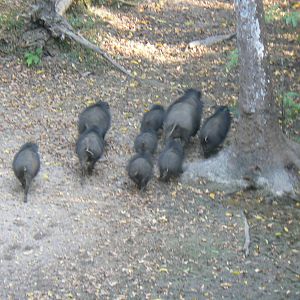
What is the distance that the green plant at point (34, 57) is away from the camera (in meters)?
13.2

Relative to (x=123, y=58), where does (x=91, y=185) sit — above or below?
below

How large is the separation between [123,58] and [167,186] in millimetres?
4523

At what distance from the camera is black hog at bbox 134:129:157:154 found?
10.4 m

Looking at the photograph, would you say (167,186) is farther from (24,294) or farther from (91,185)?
(24,294)

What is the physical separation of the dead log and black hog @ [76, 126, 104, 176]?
3.42 meters

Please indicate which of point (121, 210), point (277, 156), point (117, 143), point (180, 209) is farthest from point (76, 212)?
point (277, 156)

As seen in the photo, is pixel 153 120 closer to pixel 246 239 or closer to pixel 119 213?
pixel 119 213

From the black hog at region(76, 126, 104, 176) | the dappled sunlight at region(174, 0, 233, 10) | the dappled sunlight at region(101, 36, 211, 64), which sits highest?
the dappled sunlight at region(174, 0, 233, 10)

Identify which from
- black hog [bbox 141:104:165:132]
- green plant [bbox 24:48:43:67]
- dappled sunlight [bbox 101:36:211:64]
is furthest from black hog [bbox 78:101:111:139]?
dappled sunlight [bbox 101:36:211:64]

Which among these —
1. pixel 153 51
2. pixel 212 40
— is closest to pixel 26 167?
pixel 153 51

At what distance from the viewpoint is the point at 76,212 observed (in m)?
9.23

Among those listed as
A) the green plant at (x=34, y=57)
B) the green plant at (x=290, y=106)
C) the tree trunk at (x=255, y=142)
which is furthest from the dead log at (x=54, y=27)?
the tree trunk at (x=255, y=142)

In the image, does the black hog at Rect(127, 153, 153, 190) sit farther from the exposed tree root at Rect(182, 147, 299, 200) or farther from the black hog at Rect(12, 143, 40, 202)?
the black hog at Rect(12, 143, 40, 202)

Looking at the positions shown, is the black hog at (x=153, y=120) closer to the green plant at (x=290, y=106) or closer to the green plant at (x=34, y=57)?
the green plant at (x=290, y=106)
